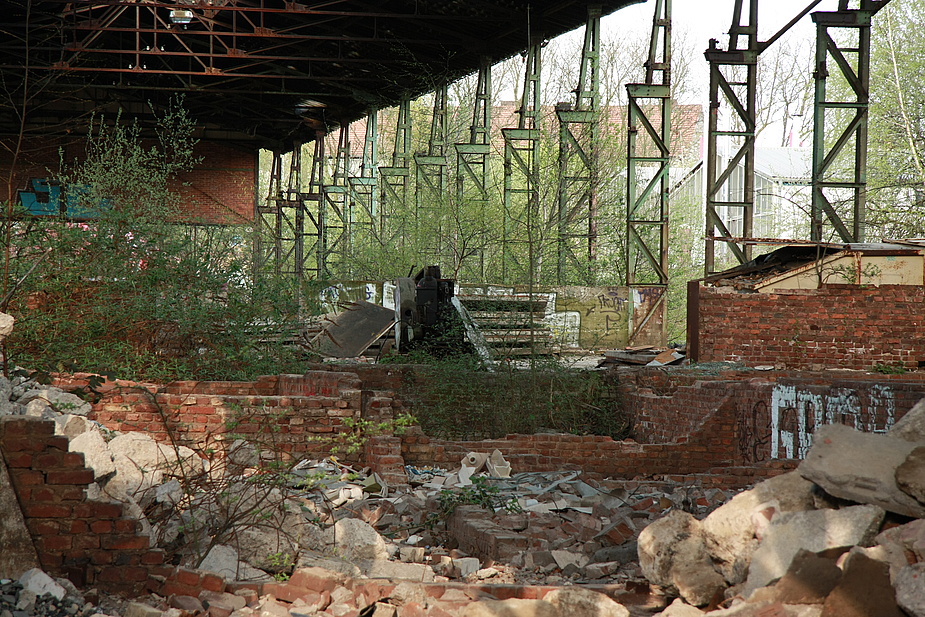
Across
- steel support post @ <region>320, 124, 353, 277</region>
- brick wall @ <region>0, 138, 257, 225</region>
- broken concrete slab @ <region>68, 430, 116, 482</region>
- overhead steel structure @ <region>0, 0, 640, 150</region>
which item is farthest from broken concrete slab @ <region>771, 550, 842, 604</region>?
brick wall @ <region>0, 138, 257, 225</region>

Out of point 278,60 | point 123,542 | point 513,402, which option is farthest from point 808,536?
point 278,60

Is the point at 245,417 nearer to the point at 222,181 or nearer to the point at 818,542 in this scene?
the point at 818,542

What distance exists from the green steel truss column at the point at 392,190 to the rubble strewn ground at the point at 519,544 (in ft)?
68.7

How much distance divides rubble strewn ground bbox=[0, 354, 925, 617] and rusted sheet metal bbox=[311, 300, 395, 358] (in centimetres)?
855

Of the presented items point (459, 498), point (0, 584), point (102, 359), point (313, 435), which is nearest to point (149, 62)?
point (102, 359)

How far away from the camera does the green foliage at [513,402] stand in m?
12.5

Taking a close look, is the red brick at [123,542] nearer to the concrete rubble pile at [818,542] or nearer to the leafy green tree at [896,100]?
the concrete rubble pile at [818,542]

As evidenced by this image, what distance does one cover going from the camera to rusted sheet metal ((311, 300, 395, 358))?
1636 cm

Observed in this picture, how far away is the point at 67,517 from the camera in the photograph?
204 inches

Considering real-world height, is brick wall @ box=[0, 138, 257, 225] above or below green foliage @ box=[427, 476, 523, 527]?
above

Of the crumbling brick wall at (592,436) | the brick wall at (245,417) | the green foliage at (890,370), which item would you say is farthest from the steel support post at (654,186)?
the brick wall at (245,417)

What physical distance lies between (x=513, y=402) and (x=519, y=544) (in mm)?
5699

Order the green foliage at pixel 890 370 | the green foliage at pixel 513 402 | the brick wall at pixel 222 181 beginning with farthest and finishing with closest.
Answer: the brick wall at pixel 222 181 → the green foliage at pixel 890 370 → the green foliage at pixel 513 402

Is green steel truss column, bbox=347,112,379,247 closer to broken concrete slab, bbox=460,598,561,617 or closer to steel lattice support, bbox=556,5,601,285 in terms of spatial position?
steel lattice support, bbox=556,5,601,285
